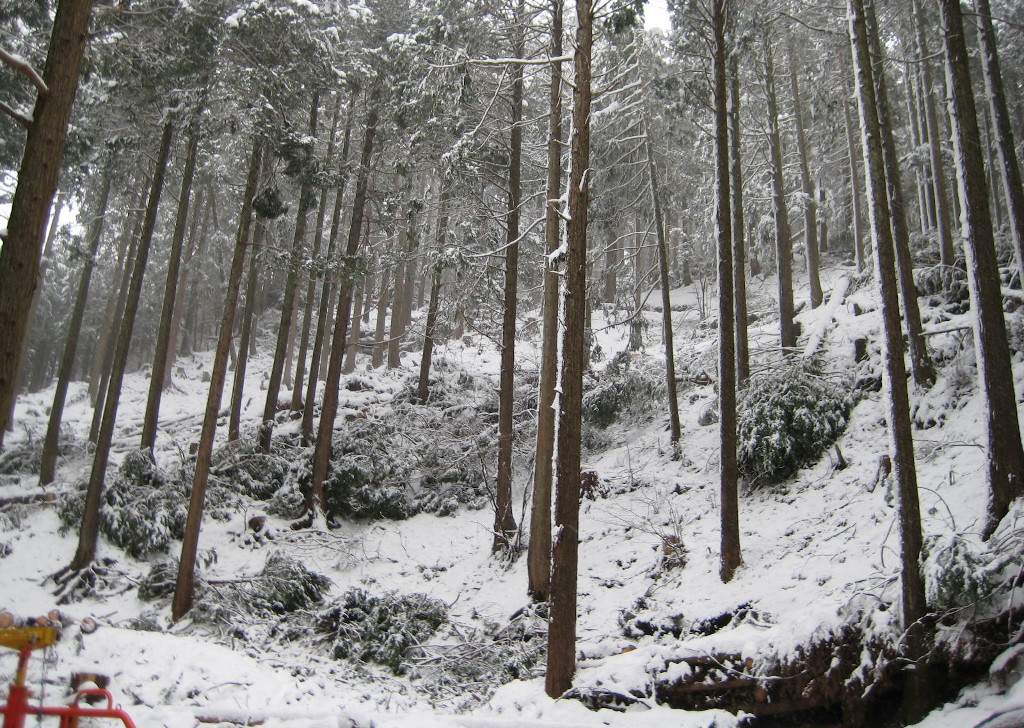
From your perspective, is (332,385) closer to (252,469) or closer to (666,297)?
(252,469)

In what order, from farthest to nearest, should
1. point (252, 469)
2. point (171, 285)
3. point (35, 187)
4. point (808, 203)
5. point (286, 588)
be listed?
point (808, 203), point (252, 469), point (171, 285), point (286, 588), point (35, 187)

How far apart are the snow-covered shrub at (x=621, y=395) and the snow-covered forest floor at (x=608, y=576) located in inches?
7.6

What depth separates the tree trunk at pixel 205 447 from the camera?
424 inches

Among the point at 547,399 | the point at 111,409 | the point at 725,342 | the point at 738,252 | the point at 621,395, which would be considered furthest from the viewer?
the point at 621,395

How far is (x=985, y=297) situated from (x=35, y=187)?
9955mm

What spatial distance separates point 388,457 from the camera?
16750 mm

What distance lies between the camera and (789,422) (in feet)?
39.8

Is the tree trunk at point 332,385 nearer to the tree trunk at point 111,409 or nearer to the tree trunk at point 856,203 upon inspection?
the tree trunk at point 111,409

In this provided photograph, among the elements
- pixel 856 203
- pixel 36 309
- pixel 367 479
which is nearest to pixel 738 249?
pixel 856 203

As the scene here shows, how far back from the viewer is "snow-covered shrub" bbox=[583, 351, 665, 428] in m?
18.0

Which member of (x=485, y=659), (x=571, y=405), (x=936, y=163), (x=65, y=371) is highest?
(x=936, y=163)

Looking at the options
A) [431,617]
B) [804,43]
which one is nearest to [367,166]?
[431,617]

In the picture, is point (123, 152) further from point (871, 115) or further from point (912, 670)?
point (912, 670)

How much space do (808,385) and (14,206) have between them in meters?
12.8
